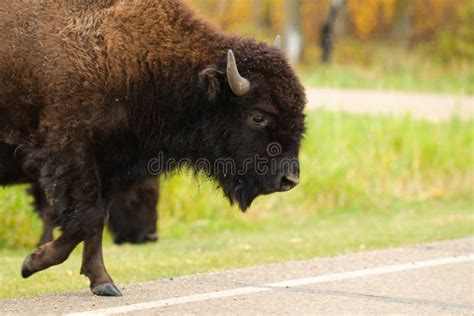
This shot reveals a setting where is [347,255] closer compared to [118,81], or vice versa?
[118,81]

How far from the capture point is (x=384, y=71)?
3334cm

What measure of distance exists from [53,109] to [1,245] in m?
5.84

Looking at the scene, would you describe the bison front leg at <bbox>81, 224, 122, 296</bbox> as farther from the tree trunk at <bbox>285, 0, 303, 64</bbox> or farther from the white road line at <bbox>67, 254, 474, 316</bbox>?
the tree trunk at <bbox>285, 0, 303, 64</bbox>

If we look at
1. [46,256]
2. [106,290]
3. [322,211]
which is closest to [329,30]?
[322,211]

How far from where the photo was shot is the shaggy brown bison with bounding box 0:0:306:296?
289 inches

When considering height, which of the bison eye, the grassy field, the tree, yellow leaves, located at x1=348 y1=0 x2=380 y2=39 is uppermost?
yellow leaves, located at x1=348 y1=0 x2=380 y2=39

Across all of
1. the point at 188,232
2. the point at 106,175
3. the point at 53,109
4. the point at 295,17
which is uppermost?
the point at 295,17

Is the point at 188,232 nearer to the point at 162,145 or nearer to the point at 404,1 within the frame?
the point at 162,145

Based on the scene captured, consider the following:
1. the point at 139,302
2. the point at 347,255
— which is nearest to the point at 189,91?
the point at 139,302

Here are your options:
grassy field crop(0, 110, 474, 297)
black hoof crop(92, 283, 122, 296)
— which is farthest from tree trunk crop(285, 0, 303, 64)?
black hoof crop(92, 283, 122, 296)

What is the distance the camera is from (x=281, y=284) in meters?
7.79

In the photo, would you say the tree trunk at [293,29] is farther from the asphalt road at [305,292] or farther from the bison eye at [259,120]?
the bison eye at [259,120]

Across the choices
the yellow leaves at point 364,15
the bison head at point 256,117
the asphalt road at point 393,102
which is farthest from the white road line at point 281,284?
the yellow leaves at point 364,15

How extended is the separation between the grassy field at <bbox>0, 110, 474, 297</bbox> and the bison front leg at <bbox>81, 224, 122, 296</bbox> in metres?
0.39
